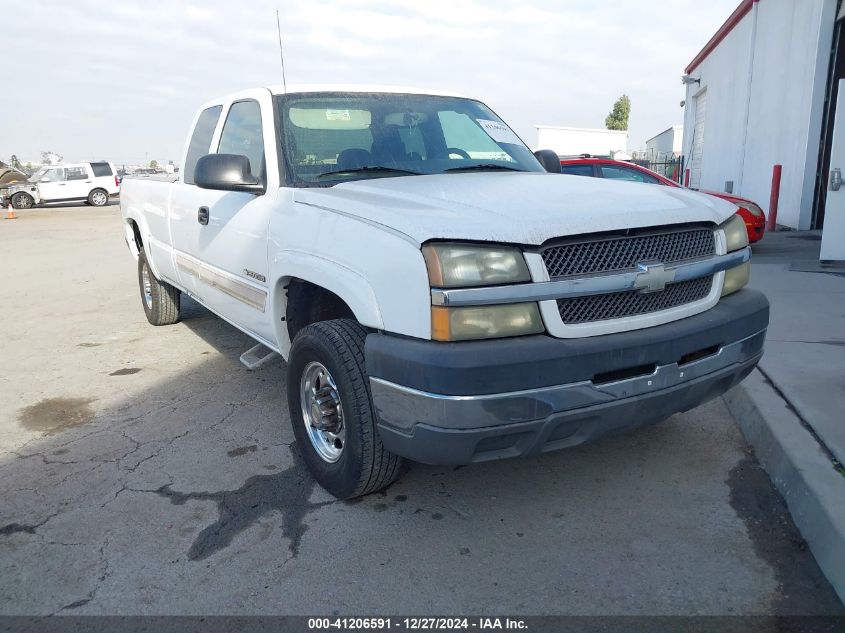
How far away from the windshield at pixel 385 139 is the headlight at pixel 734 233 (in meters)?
1.23

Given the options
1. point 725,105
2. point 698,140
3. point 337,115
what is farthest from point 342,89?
point 698,140

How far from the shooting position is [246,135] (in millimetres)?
3939

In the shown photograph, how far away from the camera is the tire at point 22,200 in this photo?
83.3ft

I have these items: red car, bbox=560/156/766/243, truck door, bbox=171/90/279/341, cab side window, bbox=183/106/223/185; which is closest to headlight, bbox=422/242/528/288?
truck door, bbox=171/90/279/341

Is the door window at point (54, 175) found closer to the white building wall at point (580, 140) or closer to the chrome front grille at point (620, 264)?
the white building wall at point (580, 140)

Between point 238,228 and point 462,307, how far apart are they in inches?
74.1

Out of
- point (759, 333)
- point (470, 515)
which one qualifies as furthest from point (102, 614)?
point (759, 333)

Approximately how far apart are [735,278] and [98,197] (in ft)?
91.5

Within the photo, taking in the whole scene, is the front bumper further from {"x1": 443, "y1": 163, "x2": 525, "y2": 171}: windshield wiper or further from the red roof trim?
the red roof trim

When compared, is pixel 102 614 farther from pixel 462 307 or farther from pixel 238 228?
pixel 238 228

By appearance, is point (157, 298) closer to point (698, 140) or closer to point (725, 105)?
point (725, 105)

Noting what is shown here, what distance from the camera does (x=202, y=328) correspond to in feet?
20.7

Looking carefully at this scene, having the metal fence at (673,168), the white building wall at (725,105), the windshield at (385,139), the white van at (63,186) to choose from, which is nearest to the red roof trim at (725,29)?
the white building wall at (725,105)

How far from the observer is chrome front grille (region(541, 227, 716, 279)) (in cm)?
241
